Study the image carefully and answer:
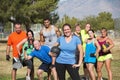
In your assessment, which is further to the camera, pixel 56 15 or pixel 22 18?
pixel 56 15

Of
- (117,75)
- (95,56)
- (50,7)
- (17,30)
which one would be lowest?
(117,75)

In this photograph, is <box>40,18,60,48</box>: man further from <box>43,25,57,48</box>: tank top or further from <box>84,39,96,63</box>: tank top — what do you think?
<box>84,39,96,63</box>: tank top

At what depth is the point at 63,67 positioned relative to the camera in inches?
358

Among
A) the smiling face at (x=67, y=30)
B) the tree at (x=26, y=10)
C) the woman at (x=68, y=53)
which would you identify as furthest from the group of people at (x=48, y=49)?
the tree at (x=26, y=10)

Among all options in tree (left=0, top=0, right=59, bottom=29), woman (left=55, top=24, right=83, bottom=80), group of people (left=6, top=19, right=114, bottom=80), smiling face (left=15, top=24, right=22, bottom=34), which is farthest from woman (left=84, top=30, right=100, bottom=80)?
tree (left=0, top=0, right=59, bottom=29)

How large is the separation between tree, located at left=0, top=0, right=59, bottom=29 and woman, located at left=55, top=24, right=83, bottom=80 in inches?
1453

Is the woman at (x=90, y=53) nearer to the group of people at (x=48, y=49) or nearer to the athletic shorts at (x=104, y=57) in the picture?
the group of people at (x=48, y=49)

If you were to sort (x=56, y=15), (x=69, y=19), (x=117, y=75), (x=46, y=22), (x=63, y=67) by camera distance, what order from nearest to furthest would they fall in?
(x=63, y=67)
(x=46, y=22)
(x=117, y=75)
(x=56, y=15)
(x=69, y=19)

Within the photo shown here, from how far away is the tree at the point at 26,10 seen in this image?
46.6m

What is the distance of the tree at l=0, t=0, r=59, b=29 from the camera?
46625 mm

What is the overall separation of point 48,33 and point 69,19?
10916 cm

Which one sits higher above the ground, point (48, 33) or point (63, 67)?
point (48, 33)

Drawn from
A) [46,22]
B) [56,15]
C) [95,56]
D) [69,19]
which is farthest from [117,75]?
[69,19]

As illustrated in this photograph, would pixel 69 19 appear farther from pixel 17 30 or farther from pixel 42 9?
pixel 17 30
